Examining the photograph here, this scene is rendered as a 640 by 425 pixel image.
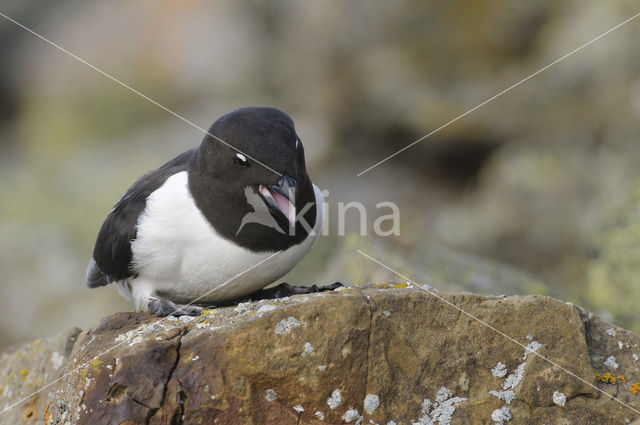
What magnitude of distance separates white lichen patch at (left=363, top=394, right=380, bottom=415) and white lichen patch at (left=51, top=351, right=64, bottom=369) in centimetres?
321

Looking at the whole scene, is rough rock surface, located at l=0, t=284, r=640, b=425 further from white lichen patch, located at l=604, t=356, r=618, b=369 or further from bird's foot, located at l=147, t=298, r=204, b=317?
bird's foot, located at l=147, t=298, r=204, b=317

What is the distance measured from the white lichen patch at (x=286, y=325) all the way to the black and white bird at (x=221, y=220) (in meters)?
0.96

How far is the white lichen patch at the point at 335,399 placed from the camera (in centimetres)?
477

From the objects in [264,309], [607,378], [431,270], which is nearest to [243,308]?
[264,309]

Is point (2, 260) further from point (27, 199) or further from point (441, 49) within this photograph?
point (441, 49)

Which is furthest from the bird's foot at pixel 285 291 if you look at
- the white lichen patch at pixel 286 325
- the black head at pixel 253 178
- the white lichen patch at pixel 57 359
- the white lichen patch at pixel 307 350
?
the white lichen patch at pixel 57 359

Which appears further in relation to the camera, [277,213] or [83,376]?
[277,213]

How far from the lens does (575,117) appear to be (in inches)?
559

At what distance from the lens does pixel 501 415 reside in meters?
4.82

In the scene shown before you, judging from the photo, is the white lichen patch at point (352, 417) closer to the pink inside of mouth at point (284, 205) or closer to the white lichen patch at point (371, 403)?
the white lichen patch at point (371, 403)

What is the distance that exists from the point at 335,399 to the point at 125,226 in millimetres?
2655

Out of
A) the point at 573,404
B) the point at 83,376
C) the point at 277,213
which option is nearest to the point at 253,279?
the point at 277,213

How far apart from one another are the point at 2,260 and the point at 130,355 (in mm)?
12711

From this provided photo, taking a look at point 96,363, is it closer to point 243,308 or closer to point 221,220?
point 243,308
